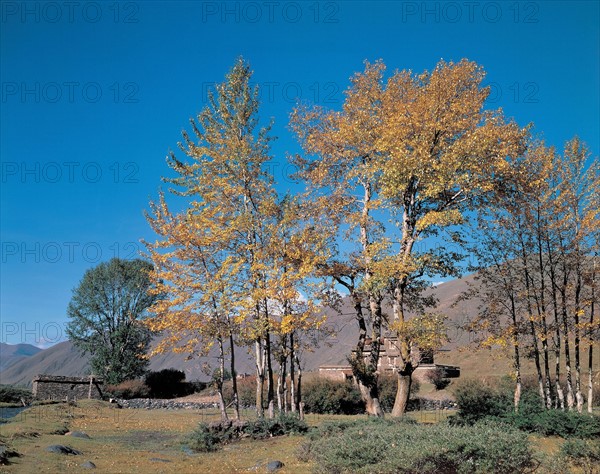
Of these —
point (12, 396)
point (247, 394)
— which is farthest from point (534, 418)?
point (12, 396)

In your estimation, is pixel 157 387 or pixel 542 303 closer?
pixel 542 303

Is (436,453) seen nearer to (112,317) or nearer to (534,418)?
(534,418)

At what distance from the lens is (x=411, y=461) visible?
926 cm

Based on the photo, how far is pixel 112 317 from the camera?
5438 centimetres

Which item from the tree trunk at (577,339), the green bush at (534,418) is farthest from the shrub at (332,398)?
the tree trunk at (577,339)

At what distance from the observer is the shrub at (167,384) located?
5128cm

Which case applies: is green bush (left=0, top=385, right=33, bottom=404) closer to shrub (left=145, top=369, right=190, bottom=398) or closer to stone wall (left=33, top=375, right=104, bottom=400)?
stone wall (left=33, top=375, right=104, bottom=400)

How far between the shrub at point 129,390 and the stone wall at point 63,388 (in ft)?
5.61

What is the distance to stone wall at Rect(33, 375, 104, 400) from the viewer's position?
42.3 meters

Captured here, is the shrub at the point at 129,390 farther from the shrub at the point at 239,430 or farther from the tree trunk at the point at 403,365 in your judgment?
the tree trunk at the point at 403,365

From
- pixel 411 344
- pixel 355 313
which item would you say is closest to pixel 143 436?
pixel 355 313

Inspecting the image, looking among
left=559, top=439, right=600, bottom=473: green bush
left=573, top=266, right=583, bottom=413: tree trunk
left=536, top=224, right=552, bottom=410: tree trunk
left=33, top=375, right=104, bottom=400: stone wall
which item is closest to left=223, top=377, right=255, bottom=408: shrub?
left=33, top=375, right=104, bottom=400: stone wall

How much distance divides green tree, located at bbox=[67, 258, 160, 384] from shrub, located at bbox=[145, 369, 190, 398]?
2196mm

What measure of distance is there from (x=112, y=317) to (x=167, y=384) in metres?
9.89
